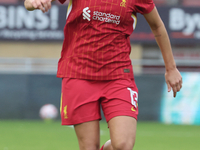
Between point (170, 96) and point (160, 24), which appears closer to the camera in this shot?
point (160, 24)

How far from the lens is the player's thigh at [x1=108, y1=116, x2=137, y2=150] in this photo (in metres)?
2.89

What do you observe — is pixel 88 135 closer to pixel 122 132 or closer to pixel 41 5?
pixel 122 132

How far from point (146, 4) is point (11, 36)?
11398mm

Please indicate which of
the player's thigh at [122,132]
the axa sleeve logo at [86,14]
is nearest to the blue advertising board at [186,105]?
the player's thigh at [122,132]

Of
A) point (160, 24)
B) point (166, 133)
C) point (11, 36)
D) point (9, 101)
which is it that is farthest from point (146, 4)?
point (11, 36)

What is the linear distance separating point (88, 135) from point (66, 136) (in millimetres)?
4517

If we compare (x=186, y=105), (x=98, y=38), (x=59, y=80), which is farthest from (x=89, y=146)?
(x=59, y=80)

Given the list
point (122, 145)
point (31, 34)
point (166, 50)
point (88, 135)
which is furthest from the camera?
point (31, 34)

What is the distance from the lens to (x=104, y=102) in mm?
3094

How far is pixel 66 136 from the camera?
7.45 m

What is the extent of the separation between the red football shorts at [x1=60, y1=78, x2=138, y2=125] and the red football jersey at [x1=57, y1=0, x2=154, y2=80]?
0.06 meters

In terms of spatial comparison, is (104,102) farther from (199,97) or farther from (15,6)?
(15,6)

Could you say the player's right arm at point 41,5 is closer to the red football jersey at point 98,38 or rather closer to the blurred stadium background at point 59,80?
the red football jersey at point 98,38

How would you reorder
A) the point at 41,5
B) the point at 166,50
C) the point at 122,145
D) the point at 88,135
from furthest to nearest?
1. the point at 166,50
2. the point at 88,135
3. the point at 122,145
4. the point at 41,5
